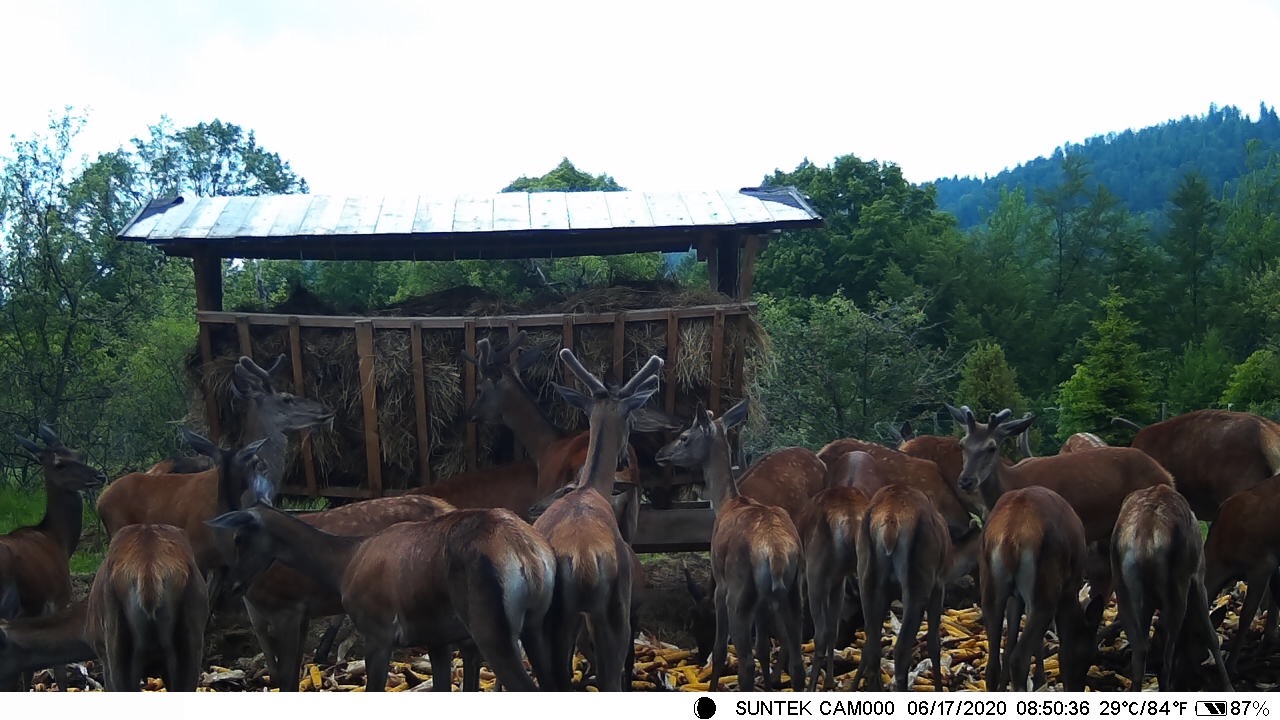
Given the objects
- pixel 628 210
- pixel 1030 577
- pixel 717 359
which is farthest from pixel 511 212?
pixel 1030 577

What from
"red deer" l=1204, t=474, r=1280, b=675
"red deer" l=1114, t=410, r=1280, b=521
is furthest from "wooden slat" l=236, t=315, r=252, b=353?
"red deer" l=1114, t=410, r=1280, b=521

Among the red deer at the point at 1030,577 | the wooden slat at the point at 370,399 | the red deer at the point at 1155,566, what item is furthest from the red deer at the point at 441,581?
the red deer at the point at 1155,566

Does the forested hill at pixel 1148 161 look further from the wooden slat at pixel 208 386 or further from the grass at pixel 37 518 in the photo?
the wooden slat at pixel 208 386

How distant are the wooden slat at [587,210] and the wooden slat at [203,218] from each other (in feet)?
11.4

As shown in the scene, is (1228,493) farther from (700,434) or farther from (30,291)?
(30,291)

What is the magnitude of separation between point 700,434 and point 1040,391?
4474 cm

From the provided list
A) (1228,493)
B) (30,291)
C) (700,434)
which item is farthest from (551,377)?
(30,291)

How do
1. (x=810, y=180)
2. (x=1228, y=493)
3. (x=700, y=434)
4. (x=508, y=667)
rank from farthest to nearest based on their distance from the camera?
(x=810, y=180) → (x=1228, y=493) → (x=700, y=434) → (x=508, y=667)

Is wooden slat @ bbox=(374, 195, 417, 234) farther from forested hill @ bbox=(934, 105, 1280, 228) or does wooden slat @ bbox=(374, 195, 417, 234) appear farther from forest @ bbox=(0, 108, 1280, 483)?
forested hill @ bbox=(934, 105, 1280, 228)

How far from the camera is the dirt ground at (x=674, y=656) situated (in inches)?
431

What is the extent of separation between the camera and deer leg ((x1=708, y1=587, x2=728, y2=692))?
10078 millimetres

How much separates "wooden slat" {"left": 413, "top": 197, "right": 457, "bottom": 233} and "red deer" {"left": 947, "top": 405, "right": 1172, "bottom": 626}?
5.20m

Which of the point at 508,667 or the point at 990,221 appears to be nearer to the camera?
the point at 508,667

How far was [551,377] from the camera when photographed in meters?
12.4
